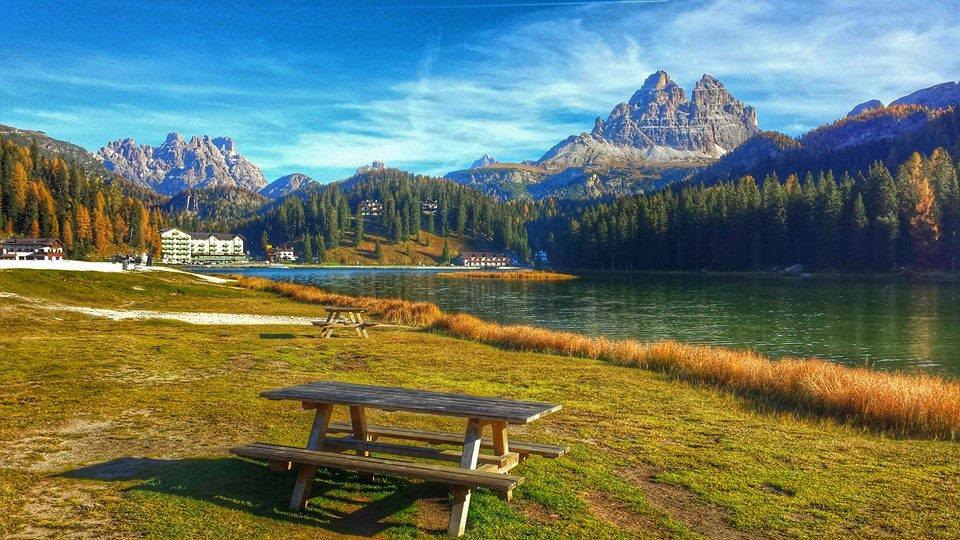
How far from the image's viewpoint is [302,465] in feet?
30.9

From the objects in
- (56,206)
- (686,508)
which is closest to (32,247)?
(56,206)

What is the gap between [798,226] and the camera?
152m

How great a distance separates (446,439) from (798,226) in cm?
16145

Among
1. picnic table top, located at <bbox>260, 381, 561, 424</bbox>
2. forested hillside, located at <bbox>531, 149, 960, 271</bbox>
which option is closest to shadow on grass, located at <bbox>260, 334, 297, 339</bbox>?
picnic table top, located at <bbox>260, 381, 561, 424</bbox>

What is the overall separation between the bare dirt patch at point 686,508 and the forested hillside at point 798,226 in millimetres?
144100

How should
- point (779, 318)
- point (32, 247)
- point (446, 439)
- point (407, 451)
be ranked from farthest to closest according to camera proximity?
point (32, 247) → point (779, 318) → point (446, 439) → point (407, 451)

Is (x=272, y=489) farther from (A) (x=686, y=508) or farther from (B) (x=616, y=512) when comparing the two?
(A) (x=686, y=508)

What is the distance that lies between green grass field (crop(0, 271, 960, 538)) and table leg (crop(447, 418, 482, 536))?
0.25 m

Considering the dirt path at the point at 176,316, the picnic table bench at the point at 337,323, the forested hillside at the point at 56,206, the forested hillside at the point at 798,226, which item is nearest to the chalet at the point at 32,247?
the forested hillside at the point at 56,206

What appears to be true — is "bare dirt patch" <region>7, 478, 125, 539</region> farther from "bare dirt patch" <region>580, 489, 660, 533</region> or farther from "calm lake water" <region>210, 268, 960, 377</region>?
"calm lake water" <region>210, 268, 960, 377</region>

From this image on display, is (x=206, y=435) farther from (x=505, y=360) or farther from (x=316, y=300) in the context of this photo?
(x=316, y=300)

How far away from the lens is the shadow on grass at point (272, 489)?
8797 mm

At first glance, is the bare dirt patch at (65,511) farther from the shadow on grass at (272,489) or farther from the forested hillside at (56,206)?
the forested hillside at (56,206)

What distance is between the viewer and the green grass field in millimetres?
8594
